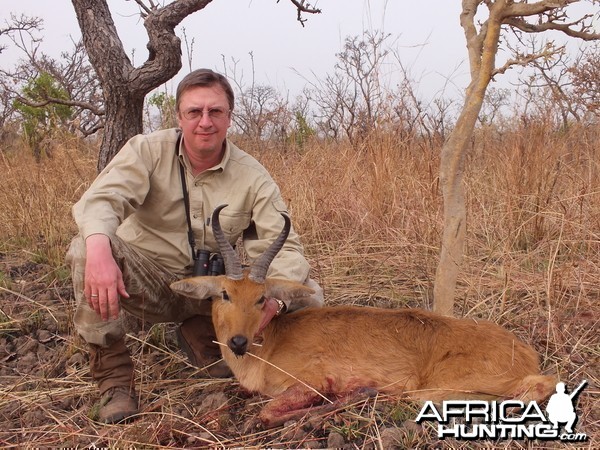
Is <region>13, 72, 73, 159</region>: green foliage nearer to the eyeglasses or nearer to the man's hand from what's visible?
the eyeglasses

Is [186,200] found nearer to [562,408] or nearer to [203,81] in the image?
[203,81]

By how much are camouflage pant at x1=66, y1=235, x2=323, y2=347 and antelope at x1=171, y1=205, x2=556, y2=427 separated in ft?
1.02

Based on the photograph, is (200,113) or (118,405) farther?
(200,113)

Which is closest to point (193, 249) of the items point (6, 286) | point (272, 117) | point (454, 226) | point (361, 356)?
point (361, 356)

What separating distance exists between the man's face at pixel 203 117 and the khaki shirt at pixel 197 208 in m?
0.18

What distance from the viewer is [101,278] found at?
3.36 metres

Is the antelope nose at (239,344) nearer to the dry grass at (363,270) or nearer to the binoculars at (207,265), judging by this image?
the dry grass at (363,270)

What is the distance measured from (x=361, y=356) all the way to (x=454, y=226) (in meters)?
1.05

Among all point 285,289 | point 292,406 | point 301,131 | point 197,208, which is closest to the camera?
point 292,406

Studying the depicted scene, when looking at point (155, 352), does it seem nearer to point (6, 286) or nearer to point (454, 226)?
point (6, 286)

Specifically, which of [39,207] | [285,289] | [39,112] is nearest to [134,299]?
[285,289]

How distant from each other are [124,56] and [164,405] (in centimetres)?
346

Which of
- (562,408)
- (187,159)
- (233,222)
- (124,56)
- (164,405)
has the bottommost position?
(164,405)

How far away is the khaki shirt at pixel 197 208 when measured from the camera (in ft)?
13.8
